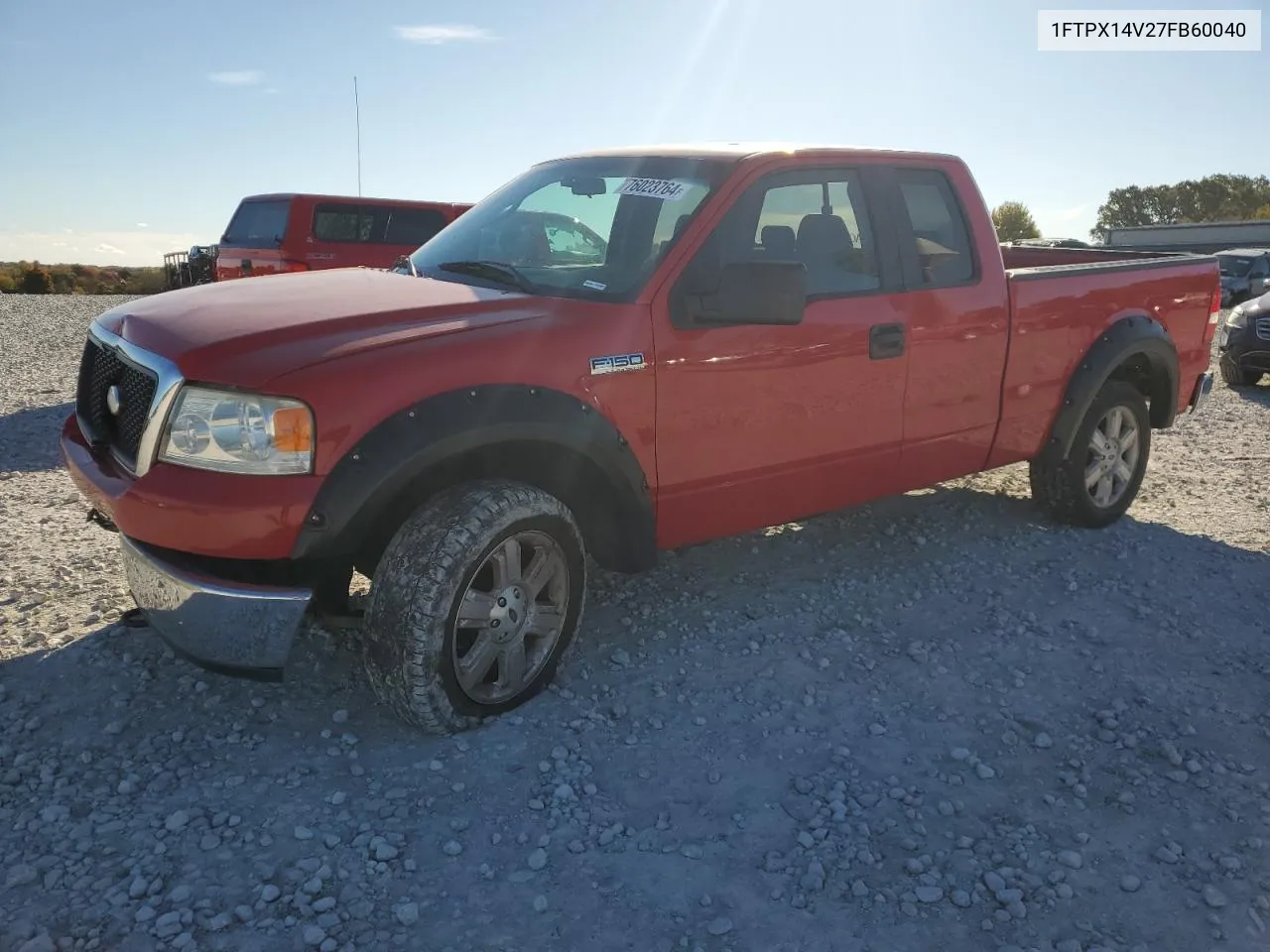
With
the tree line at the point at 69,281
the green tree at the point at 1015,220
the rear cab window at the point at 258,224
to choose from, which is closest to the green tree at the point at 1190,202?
the green tree at the point at 1015,220

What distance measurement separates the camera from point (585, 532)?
3.87 meters

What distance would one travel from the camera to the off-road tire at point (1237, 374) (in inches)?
435

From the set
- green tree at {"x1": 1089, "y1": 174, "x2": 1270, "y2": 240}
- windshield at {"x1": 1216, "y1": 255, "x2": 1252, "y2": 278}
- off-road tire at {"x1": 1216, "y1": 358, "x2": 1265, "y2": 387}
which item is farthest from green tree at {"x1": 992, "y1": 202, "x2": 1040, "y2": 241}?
off-road tire at {"x1": 1216, "y1": 358, "x2": 1265, "y2": 387}

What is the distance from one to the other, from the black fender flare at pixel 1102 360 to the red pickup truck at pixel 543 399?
10.6 inches

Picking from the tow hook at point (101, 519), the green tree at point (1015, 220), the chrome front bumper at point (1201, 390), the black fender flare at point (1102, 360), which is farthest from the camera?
the green tree at point (1015, 220)

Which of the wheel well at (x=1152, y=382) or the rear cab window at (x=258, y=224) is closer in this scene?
the wheel well at (x=1152, y=382)

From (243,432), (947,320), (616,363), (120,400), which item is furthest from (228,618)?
(947,320)

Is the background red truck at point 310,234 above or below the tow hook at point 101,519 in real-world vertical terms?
above

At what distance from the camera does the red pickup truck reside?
2.95 meters

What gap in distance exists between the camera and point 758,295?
3467mm

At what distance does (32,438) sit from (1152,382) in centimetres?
749

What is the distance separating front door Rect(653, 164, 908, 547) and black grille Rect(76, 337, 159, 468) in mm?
1695

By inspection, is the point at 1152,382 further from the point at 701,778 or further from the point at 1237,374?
the point at 1237,374

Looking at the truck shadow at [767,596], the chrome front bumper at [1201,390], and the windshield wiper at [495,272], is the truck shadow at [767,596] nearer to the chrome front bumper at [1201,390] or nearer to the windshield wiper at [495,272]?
the chrome front bumper at [1201,390]
